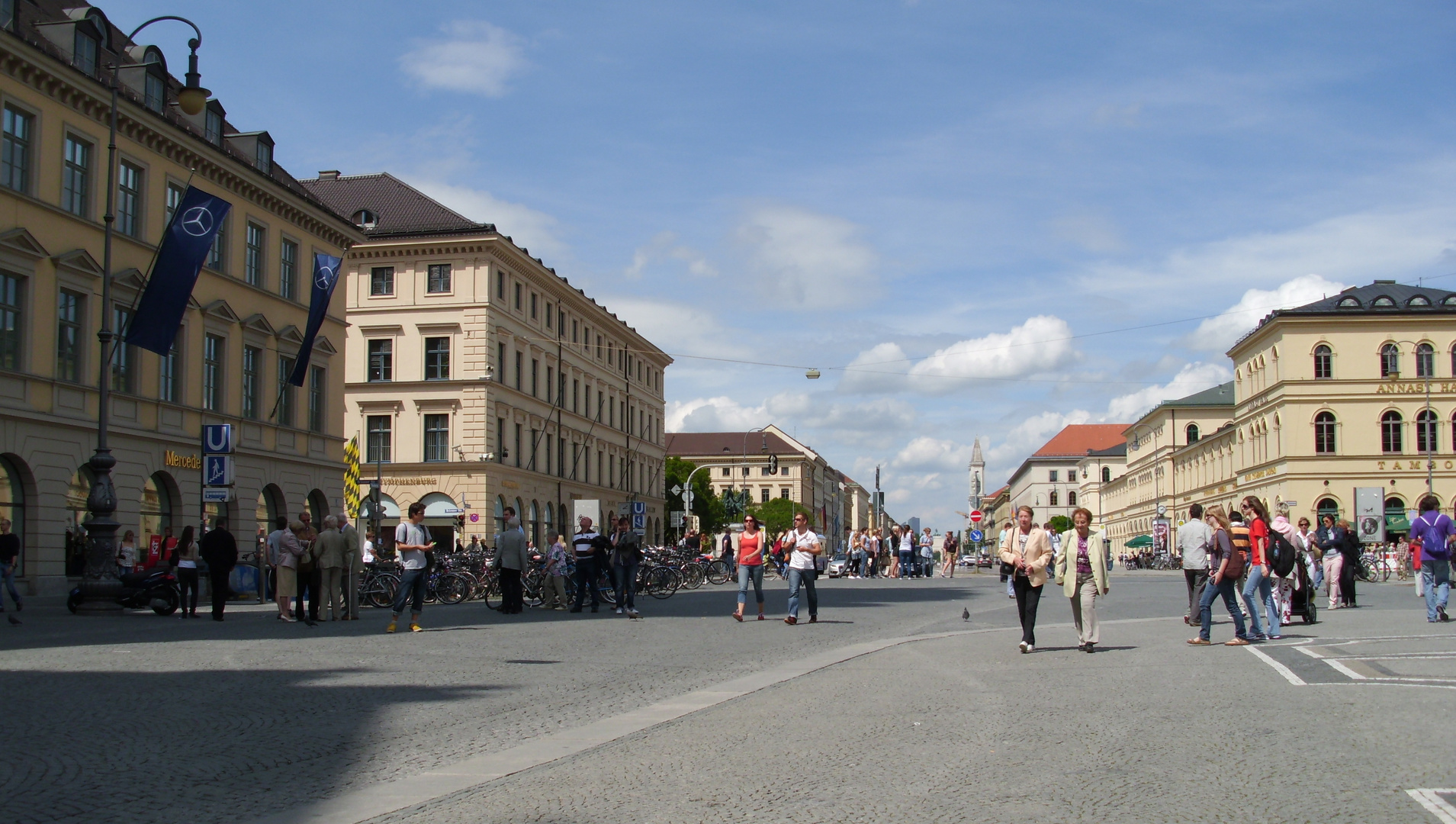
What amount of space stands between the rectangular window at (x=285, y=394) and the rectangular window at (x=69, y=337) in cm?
1011

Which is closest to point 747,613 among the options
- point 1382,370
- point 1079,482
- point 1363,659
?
point 1363,659

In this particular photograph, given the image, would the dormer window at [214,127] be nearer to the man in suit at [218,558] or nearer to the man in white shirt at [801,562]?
the man in suit at [218,558]

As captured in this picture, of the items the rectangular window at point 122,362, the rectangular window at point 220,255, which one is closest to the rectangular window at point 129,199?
the rectangular window at point 122,362

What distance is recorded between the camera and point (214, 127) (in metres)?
39.5

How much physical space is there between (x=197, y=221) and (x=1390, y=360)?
71812mm

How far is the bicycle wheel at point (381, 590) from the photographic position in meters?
26.0

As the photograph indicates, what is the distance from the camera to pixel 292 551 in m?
21.3

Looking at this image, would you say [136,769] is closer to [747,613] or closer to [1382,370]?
[747,613]

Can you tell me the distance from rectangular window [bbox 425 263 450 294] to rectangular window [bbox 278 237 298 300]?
1937cm

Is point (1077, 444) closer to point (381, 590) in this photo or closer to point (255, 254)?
point (255, 254)

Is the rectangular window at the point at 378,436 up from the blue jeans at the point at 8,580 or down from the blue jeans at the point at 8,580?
up

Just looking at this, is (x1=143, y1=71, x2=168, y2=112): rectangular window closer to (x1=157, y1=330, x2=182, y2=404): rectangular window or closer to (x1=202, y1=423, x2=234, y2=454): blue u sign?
(x1=157, y1=330, x2=182, y2=404): rectangular window

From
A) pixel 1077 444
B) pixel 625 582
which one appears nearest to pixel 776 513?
pixel 1077 444

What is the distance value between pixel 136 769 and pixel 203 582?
24546 millimetres
